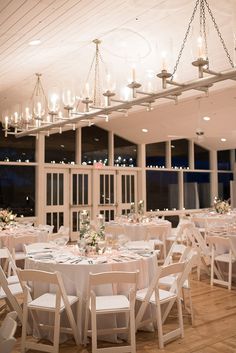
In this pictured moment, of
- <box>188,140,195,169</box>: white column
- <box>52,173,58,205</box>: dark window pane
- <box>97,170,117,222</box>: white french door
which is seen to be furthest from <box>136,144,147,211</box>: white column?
<box>52,173,58,205</box>: dark window pane

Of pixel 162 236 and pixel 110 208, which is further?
pixel 110 208

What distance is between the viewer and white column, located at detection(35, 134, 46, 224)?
10922mm

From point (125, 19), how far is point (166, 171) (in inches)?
396

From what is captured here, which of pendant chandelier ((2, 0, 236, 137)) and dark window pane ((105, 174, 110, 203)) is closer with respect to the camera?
pendant chandelier ((2, 0, 236, 137))

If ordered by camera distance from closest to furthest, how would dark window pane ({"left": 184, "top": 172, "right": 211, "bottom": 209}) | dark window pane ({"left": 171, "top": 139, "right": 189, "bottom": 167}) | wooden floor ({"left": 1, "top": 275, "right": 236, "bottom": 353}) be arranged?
1. wooden floor ({"left": 1, "top": 275, "right": 236, "bottom": 353})
2. dark window pane ({"left": 171, "top": 139, "right": 189, "bottom": 167})
3. dark window pane ({"left": 184, "top": 172, "right": 211, "bottom": 209})

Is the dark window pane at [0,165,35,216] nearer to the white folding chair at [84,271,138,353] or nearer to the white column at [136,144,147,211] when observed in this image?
the white column at [136,144,147,211]

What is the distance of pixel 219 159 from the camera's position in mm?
16016

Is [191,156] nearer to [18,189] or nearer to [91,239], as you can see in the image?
[18,189]

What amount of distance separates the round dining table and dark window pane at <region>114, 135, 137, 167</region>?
8.34 meters

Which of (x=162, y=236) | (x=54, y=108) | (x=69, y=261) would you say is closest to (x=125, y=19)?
(x=54, y=108)

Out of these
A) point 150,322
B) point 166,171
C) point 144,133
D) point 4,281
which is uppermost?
point 144,133

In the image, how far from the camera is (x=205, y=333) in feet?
13.9

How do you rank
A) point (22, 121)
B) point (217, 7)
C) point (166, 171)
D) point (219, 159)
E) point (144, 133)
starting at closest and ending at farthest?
point (217, 7) → point (22, 121) → point (144, 133) → point (166, 171) → point (219, 159)

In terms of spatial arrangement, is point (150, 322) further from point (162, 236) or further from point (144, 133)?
point (144, 133)
